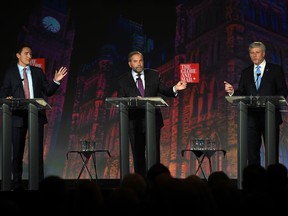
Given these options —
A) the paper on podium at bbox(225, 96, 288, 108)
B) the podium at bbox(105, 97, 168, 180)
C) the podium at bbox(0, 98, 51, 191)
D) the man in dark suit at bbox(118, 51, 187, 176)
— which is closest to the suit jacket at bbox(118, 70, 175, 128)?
the man in dark suit at bbox(118, 51, 187, 176)

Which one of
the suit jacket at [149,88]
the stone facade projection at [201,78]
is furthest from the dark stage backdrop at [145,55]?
the suit jacket at [149,88]

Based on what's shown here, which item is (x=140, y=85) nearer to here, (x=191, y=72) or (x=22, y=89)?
(x=22, y=89)

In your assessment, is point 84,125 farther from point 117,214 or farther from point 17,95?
point 117,214

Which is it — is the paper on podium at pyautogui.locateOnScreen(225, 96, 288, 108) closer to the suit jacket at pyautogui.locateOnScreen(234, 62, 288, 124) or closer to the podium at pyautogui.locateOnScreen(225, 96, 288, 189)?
the podium at pyautogui.locateOnScreen(225, 96, 288, 189)

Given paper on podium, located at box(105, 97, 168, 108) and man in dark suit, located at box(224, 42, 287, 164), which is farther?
man in dark suit, located at box(224, 42, 287, 164)

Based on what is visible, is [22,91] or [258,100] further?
[22,91]

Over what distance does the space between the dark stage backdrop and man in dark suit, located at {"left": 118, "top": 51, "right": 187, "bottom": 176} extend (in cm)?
370

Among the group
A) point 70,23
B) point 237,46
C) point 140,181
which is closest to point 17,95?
point 140,181

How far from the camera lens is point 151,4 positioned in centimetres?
968

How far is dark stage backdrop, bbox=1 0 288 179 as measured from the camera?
376 inches

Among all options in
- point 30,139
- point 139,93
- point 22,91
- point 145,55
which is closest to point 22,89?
point 22,91

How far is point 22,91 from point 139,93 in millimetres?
1282

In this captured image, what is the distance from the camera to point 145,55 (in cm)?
965

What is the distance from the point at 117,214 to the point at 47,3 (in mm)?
7938
